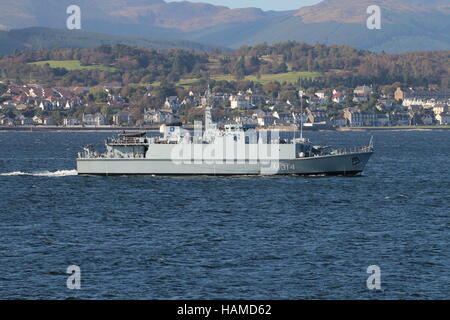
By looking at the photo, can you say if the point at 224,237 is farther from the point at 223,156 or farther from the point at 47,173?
the point at 47,173

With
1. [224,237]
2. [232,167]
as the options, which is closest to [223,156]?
[232,167]

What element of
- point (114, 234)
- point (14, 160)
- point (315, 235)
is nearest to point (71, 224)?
point (114, 234)

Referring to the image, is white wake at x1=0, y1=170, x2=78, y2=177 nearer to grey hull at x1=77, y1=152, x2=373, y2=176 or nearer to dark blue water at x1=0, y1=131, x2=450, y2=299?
grey hull at x1=77, y1=152, x2=373, y2=176

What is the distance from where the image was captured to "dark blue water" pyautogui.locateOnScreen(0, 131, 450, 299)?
2850 cm

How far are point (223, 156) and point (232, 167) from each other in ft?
3.59

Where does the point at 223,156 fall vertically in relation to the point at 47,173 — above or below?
above

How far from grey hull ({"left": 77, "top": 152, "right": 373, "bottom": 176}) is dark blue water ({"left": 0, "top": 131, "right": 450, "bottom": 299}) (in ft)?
3.17

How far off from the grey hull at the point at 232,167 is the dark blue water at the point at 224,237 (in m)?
0.97

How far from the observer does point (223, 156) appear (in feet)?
216

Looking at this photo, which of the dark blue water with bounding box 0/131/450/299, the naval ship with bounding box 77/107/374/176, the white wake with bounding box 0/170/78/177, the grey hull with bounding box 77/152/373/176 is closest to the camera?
the dark blue water with bounding box 0/131/450/299

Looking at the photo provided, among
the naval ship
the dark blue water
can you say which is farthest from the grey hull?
the dark blue water

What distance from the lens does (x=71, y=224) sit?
43531 millimetres

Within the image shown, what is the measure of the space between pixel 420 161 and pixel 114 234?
203 feet

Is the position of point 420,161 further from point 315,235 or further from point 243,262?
point 243,262
